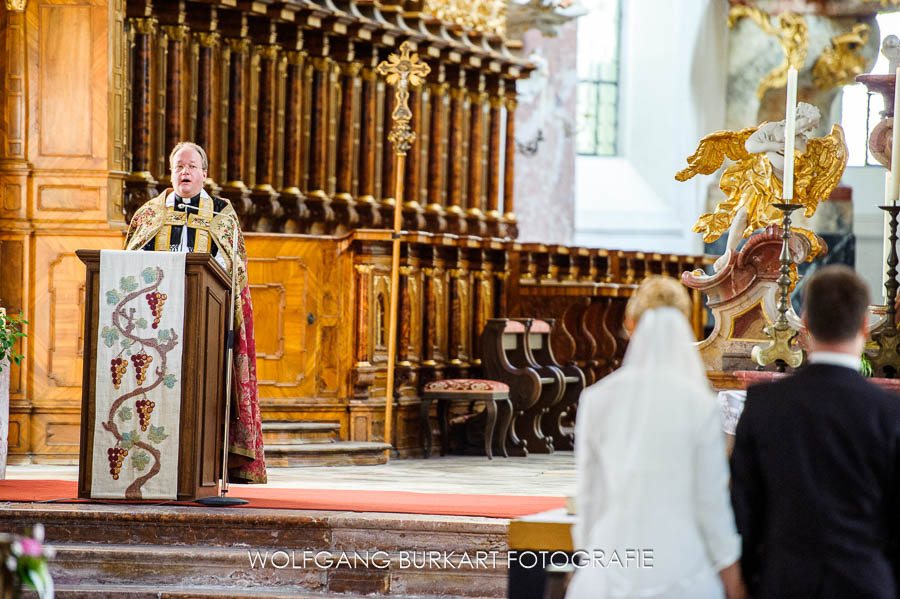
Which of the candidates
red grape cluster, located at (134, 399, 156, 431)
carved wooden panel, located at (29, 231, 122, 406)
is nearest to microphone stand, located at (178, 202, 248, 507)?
red grape cluster, located at (134, 399, 156, 431)

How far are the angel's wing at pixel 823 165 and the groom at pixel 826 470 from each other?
3419 millimetres

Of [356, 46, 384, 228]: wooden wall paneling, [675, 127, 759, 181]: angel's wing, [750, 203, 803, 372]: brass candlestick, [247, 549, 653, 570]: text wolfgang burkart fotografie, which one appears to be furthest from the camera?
[356, 46, 384, 228]: wooden wall paneling

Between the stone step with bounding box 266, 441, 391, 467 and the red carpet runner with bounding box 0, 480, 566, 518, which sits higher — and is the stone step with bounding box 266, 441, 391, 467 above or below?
below

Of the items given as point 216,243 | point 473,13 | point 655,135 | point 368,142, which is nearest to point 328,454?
point 216,243

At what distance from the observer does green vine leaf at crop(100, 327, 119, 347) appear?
5935 millimetres

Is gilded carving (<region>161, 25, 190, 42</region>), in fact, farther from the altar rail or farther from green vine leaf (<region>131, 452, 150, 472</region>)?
green vine leaf (<region>131, 452, 150, 472</region>)

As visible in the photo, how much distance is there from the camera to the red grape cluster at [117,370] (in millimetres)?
5918

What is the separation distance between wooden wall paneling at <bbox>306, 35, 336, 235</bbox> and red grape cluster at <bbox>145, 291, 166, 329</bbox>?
14.1 feet

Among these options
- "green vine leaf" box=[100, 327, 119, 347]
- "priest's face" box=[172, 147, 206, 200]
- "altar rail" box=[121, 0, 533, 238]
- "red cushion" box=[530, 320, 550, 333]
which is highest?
"altar rail" box=[121, 0, 533, 238]

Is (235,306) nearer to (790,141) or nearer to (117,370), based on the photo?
(117,370)

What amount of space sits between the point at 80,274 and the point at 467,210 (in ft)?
14.1

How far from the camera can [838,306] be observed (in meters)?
3.07

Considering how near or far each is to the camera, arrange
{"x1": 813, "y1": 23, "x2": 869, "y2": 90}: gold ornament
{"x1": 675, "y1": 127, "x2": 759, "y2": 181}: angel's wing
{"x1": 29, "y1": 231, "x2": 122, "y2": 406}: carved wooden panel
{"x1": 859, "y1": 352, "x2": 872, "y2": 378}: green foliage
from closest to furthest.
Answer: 1. {"x1": 859, "y1": 352, "x2": 872, "y2": 378}: green foliage
2. {"x1": 675, "y1": 127, "x2": 759, "y2": 181}: angel's wing
3. {"x1": 29, "y1": 231, "x2": 122, "y2": 406}: carved wooden panel
4. {"x1": 813, "y1": 23, "x2": 869, "y2": 90}: gold ornament

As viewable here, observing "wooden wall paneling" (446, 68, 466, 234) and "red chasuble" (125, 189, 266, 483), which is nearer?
"red chasuble" (125, 189, 266, 483)
